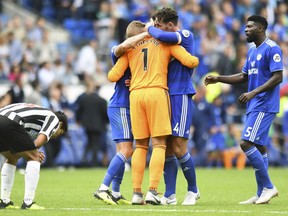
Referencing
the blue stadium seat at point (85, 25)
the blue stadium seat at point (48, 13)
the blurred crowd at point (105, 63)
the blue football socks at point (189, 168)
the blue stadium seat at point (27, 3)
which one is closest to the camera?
the blue football socks at point (189, 168)

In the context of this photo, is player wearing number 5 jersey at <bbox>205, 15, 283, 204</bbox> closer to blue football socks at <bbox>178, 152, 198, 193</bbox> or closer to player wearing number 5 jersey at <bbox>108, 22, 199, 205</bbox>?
blue football socks at <bbox>178, 152, 198, 193</bbox>

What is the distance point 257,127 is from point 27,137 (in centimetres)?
327

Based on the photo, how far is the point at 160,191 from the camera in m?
15.6

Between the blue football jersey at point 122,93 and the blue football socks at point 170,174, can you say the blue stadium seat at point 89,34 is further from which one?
the blue football socks at point 170,174

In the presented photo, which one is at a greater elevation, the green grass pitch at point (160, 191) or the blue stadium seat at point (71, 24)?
the blue stadium seat at point (71, 24)

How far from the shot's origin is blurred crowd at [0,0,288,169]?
24.7 m

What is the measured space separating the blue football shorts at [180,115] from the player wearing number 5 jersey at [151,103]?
120mm

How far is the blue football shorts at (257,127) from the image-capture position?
1277 centimetres

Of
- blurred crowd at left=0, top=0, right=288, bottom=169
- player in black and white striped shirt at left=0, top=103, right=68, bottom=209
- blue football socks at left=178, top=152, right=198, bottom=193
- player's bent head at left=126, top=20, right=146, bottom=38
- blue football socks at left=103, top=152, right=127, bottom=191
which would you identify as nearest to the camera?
player in black and white striped shirt at left=0, top=103, right=68, bottom=209

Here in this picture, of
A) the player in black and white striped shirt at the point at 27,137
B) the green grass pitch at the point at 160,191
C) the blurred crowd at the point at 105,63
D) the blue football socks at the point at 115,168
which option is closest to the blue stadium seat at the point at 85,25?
the blurred crowd at the point at 105,63

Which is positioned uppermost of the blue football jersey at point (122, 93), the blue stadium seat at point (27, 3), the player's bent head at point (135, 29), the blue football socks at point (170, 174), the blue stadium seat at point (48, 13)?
the blue stadium seat at point (27, 3)

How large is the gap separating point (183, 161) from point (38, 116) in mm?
2127

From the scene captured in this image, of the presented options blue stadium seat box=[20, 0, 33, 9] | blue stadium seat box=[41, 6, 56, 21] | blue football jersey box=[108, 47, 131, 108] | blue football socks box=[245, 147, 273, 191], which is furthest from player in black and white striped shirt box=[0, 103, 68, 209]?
blue stadium seat box=[20, 0, 33, 9]

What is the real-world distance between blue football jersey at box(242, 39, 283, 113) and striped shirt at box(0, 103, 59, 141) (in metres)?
2.93
